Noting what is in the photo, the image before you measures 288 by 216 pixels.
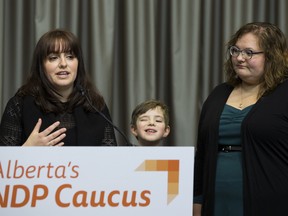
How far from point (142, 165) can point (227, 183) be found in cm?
53

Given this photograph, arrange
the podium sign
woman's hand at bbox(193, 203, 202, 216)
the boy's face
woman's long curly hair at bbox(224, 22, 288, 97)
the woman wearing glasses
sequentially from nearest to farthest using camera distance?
the podium sign < the woman wearing glasses < woman's long curly hair at bbox(224, 22, 288, 97) < woman's hand at bbox(193, 203, 202, 216) < the boy's face

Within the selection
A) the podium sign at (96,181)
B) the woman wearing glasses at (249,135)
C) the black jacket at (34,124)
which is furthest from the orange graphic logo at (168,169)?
the black jacket at (34,124)

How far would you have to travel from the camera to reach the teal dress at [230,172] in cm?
209

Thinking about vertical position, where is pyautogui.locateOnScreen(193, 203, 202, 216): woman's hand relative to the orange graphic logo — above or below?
below

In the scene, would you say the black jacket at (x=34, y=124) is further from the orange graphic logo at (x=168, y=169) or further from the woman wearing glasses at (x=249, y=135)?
the orange graphic logo at (x=168, y=169)

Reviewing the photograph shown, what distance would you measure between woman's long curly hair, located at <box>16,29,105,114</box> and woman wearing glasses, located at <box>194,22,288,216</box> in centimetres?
51

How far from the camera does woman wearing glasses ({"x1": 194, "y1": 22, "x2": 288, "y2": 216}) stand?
2041 millimetres

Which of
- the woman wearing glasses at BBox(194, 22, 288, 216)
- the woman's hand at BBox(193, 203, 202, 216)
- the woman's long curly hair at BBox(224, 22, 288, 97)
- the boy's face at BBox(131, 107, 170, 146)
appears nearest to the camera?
the woman wearing glasses at BBox(194, 22, 288, 216)

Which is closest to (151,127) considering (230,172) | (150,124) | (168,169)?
(150,124)

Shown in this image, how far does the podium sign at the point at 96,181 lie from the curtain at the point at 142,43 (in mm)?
1487

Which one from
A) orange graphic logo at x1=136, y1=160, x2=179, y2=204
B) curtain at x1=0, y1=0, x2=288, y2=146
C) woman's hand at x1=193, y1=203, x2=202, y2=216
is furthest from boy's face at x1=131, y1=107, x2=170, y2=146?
orange graphic logo at x1=136, y1=160, x2=179, y2=204

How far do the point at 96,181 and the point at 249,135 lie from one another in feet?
2.16

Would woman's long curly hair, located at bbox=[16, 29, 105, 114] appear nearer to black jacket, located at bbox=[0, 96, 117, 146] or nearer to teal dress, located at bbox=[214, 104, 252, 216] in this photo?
black jacket, located at bbox=[0, 96, 117, 146]

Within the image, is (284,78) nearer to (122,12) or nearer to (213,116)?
(213,116)
